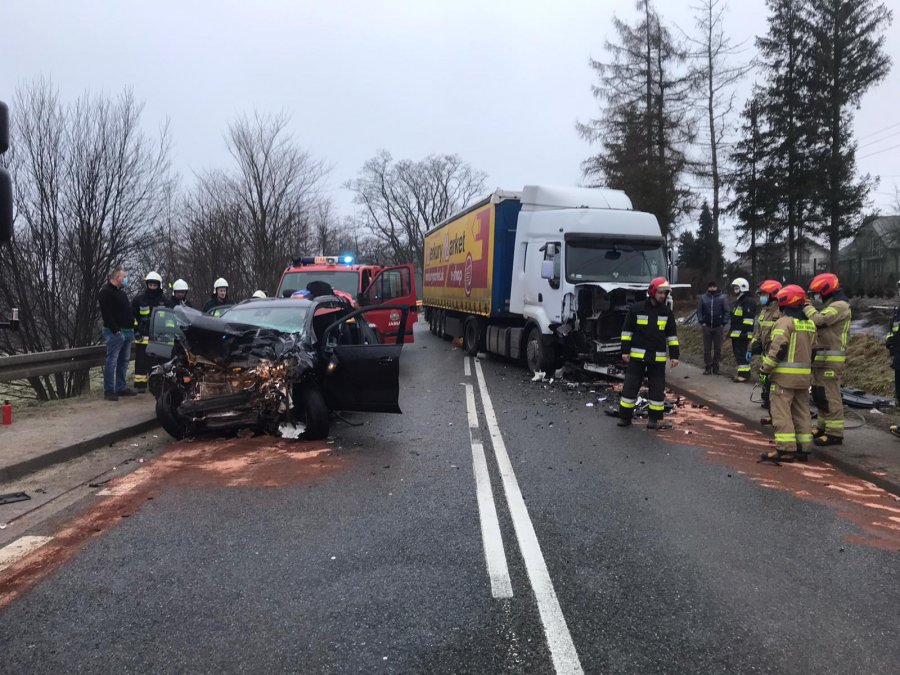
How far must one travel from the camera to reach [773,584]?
3.58 m

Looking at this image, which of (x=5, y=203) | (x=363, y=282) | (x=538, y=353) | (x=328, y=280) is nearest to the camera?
(x=5, y=203)

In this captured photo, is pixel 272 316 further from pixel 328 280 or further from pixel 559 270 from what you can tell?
pixel 328 280

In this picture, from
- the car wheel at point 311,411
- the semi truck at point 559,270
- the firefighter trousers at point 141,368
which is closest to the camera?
the car wheel at point 311,411

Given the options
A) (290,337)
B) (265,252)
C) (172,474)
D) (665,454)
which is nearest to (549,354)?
(665,454)

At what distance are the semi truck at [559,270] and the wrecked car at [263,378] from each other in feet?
16.4

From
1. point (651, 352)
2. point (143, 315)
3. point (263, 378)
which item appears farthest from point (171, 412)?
point (651, 352)

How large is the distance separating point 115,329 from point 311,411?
4.15 metres

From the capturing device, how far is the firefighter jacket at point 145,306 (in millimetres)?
10000

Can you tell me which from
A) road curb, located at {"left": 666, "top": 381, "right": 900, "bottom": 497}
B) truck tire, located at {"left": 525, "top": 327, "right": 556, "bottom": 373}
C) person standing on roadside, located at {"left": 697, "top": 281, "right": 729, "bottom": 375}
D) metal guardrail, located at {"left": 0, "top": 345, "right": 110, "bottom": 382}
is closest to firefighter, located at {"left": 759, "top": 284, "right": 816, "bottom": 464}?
road curb, located at {"left": 666, "top": 381, "right": 900, "bottom": 497}

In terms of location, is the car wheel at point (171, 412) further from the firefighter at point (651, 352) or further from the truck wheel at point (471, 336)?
the truck wheel at point (471, 336)

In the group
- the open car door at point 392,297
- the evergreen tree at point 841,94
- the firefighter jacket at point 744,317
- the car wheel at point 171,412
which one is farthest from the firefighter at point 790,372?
the evergreen tree at point 841,94

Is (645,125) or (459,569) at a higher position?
(645,125)

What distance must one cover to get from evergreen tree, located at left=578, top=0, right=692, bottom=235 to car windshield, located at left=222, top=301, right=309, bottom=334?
20.3 metres

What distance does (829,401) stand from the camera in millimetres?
6918
